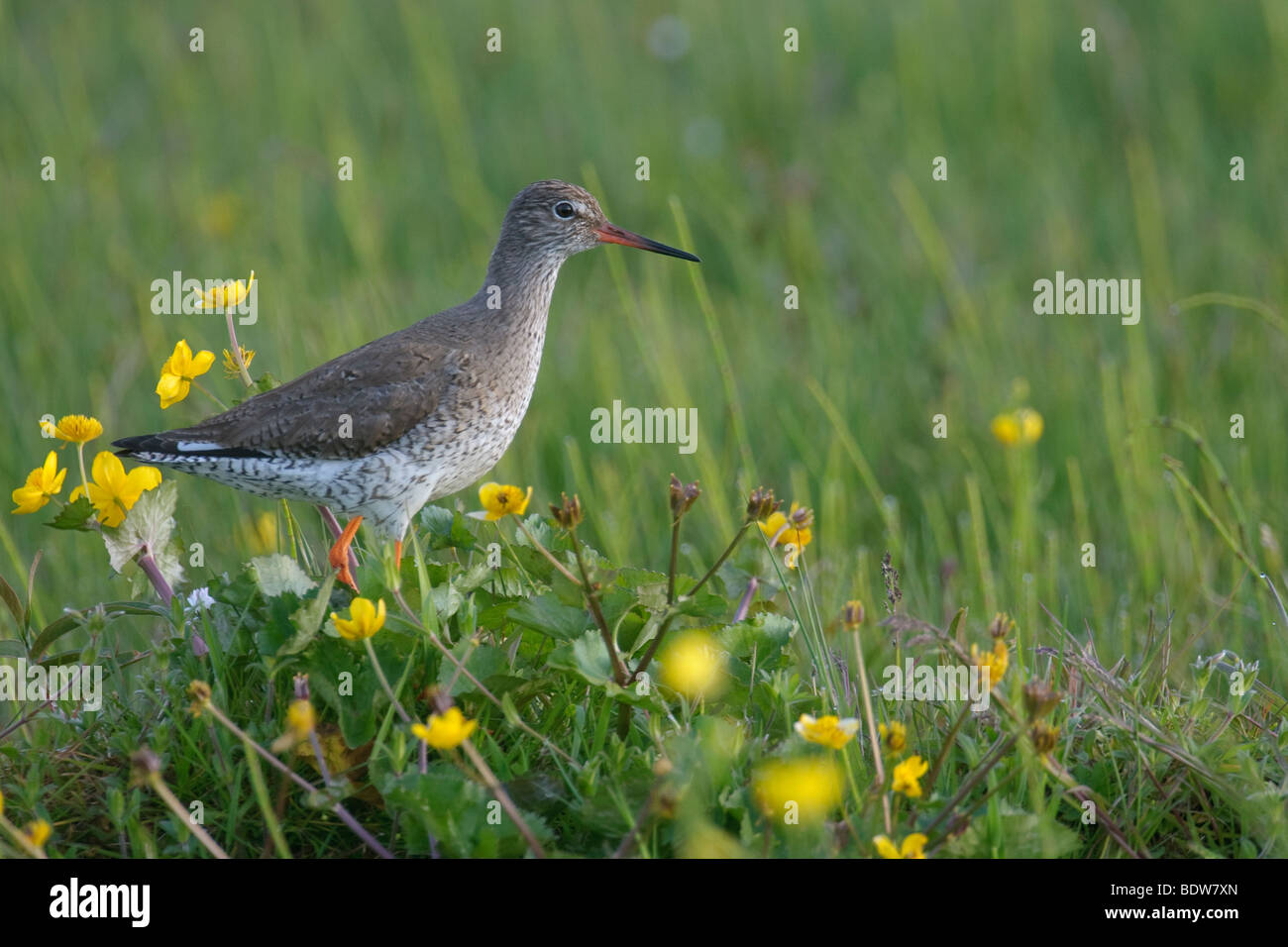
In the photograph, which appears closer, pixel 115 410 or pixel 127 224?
pixel 115 410

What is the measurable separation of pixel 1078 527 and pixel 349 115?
23.9 feet

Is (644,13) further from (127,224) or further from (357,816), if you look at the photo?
(357,816)

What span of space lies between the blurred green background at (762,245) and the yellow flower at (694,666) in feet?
4.67

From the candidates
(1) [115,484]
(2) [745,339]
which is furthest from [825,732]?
(2) [745,339]

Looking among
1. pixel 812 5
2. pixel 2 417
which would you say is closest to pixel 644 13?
pixel 812 5

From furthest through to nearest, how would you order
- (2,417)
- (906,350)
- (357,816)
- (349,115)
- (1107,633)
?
(349,115) → (906,350) → (2,417) → (1107,633) → (357,816)

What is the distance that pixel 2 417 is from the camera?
283 inches

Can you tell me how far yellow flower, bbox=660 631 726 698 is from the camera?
11.0ft

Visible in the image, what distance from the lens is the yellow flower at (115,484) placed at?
11.7 ft

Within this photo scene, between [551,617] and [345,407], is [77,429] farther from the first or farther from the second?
[551,617]

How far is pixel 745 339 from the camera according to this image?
7977 mm

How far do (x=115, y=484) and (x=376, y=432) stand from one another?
0.98 m

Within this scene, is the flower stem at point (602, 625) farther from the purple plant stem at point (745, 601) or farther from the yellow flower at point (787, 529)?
the purple plant stem at point (745, 601)

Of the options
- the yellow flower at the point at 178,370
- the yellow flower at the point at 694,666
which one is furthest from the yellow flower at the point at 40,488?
the yellow flower at the point at 694,666
